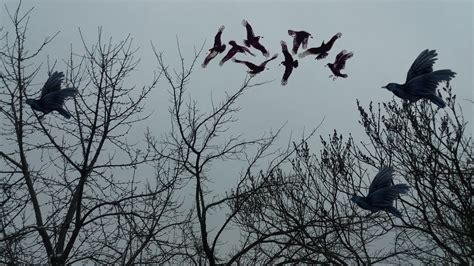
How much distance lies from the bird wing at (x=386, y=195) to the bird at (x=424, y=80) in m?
0.57

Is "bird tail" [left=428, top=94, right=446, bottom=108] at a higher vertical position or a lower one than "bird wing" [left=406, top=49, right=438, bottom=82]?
lower

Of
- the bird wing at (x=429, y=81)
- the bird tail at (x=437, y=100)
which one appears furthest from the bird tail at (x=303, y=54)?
the bird tail at (x=437, y=100)

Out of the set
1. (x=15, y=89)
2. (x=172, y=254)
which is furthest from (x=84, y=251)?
(x=15, y=89)

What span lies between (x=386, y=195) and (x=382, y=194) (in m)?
0.03

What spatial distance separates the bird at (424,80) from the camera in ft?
8.98

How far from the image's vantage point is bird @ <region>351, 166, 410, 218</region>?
276cm

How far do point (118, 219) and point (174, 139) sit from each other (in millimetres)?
1583

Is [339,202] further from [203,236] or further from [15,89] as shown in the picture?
[15,89]

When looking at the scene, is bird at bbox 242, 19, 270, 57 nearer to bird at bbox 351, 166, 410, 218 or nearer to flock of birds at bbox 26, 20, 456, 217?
flock of birds at bbox 26, 20, 456, 217

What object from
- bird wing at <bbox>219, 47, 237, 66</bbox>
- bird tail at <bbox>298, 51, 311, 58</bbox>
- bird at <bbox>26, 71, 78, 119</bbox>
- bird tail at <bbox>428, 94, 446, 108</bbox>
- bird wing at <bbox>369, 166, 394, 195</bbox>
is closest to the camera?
bird tail at <bbox>428, 94, 446, 108</bbox>

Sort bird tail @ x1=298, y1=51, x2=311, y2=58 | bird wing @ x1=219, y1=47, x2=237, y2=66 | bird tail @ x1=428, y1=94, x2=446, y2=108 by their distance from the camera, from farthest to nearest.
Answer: bird wing @ x1=219, y1=47, x2=237, y2=66, bird tail @ x1=298, y1=51, x2=311, y2=58, bird tail @ x1=428, y1=94, x2=446, y2=108

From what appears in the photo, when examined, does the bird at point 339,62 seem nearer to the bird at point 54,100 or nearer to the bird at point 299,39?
the bird at point 299,39

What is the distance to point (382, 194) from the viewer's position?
9.25 ft

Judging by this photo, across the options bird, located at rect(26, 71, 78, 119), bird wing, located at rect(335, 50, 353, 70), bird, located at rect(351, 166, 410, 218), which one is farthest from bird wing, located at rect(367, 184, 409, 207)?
bird, located at rect(26, 71, 78, 119)
